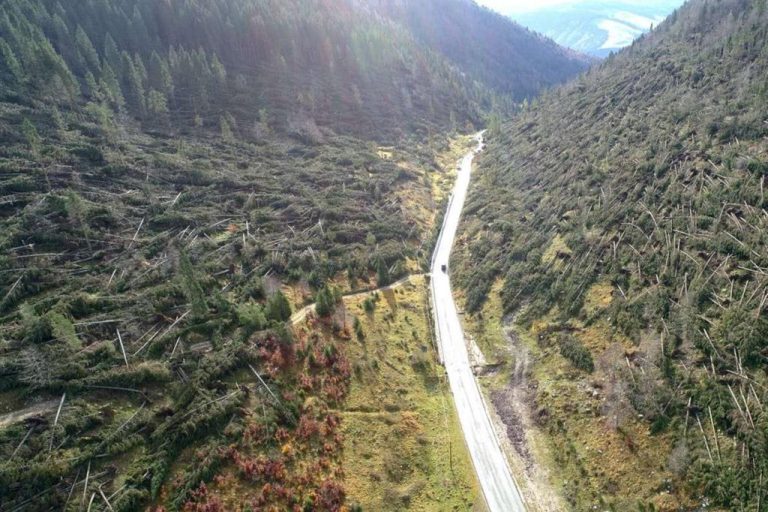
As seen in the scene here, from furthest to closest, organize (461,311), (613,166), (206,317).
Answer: (613,166) < (461,311) < (206,317)

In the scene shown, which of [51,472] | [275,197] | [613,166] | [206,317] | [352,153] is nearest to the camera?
[51,472]

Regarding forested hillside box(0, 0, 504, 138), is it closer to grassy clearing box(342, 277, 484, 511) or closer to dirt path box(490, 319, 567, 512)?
grassy clearing box(342, 277, 484, 511)

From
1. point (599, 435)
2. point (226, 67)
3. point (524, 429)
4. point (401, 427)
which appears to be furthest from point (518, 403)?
point (226, 67)

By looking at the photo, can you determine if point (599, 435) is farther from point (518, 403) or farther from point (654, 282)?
point (654, 282)

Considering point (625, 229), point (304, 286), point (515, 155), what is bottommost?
point (304, 286)

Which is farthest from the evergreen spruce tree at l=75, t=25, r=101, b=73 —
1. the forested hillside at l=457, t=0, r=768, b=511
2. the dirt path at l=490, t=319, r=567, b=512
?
the dirt path at l=490, t=319, r=567, b=512

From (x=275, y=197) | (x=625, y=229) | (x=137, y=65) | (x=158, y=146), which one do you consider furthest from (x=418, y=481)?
(x=137, y=65)

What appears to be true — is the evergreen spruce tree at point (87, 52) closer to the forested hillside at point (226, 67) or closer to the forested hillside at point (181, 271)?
the forested hillside at point (226, 67)

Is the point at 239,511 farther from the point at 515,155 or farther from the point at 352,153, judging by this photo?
the point at 515,155
